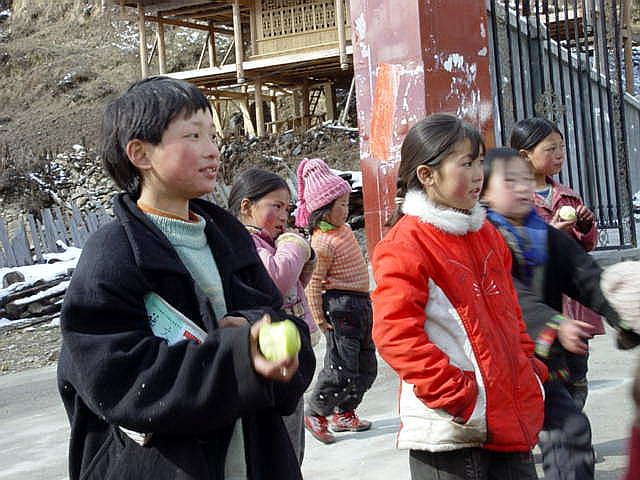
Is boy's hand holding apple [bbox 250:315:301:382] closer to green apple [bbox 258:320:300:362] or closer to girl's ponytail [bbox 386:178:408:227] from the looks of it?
green apple [bbox 258:320:300:362]

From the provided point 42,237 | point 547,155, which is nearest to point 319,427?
point 547,155

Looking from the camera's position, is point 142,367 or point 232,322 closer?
point 142,367

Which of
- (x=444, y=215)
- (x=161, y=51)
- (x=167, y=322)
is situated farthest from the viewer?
(x=161, y=51)

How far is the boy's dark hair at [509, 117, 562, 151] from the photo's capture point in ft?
13.4

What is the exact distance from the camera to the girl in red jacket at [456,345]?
2.54 m

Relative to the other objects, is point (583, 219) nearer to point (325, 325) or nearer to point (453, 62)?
point (325, 325)

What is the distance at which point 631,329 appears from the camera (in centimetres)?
224

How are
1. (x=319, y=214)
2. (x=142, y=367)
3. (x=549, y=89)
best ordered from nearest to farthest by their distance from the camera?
1. (x=142, y=367)
2. (x=319, y=214)
3. (x=549, y=89)

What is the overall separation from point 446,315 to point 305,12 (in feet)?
68.9

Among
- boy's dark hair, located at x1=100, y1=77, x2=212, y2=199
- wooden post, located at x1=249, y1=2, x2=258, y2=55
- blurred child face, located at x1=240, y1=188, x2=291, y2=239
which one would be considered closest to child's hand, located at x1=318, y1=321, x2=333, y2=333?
blurred child face, located at x1=240, y1=188, x2=291, y2=239

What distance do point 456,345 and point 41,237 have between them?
1305 cm

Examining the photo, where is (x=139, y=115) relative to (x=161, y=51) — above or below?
below

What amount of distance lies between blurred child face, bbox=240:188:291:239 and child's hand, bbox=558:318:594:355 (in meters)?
1.54

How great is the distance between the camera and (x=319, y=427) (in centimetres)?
491
